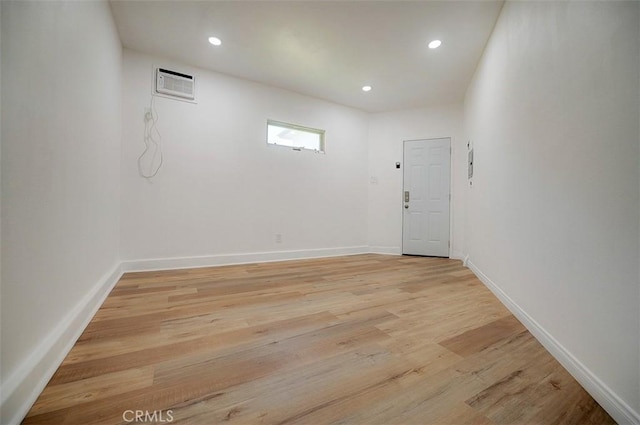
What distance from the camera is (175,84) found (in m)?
3.20

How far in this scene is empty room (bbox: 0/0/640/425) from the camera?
943 mm

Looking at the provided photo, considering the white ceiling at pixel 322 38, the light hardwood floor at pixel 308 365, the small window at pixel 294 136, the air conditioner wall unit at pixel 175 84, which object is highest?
Result: the white ceiling at pixel 322 38

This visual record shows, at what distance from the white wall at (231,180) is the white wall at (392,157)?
0.42 metres

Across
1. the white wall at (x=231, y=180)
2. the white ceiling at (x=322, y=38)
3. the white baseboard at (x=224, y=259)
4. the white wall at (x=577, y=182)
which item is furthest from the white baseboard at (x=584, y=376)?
the white wall at (x=231, y=180)

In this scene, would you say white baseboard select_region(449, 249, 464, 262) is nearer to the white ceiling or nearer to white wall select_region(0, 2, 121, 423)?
the white ceiling

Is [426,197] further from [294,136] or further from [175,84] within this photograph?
[175,84]

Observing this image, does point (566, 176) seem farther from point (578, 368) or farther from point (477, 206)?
point (477, 206)

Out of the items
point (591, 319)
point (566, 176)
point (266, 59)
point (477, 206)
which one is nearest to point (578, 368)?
point (591, 319)

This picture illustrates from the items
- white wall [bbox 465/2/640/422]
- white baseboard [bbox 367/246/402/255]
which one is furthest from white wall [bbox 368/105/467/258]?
white wall [bbox 465/2/640/422]

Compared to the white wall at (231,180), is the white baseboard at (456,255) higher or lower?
lower

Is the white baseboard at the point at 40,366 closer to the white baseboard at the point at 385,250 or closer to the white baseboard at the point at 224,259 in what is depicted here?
the white baseboard at the point at 224,259

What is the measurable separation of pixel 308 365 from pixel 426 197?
13.3ft

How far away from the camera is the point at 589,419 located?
3.04ft

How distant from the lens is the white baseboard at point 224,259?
304 centimetres
